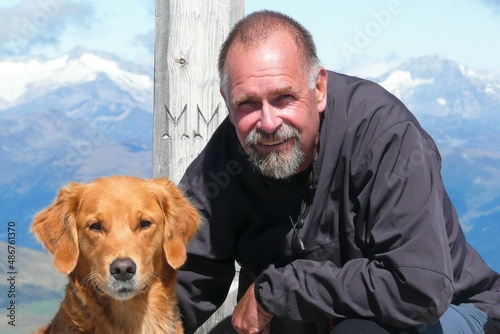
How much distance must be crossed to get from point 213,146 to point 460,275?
132 cm

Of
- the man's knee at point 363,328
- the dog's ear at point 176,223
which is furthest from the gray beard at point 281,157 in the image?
the man's knee at point 363,328

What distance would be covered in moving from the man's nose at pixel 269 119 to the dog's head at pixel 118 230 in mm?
604

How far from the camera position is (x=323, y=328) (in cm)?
327

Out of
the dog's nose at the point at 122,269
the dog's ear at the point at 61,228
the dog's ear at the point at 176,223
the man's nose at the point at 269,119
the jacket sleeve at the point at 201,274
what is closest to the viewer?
the dog's nose at the point at 122,269

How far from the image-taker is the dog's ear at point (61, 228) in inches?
128

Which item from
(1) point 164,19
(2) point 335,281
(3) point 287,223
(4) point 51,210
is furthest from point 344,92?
(4) point 51,210

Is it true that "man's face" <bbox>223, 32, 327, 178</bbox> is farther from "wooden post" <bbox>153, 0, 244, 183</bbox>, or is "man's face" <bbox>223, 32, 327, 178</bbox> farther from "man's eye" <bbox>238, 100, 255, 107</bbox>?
"wooden post" <bbox>153, 0, 244, 183</bbox>

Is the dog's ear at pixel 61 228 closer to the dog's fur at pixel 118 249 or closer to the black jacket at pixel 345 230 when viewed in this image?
the dog's fur at pixel 118 249

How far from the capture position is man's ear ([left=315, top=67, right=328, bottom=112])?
3.28 metres

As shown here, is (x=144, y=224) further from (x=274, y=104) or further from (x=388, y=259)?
(x=388, y=259)

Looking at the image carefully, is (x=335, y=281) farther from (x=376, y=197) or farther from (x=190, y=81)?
(x=190, y=81)

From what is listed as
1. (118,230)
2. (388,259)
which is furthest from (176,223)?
(388,259)

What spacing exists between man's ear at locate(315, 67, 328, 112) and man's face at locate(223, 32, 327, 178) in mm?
29

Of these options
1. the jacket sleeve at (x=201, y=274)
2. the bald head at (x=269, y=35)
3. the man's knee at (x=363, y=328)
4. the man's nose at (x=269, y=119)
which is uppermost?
the bald head at (x=269, y=35)
